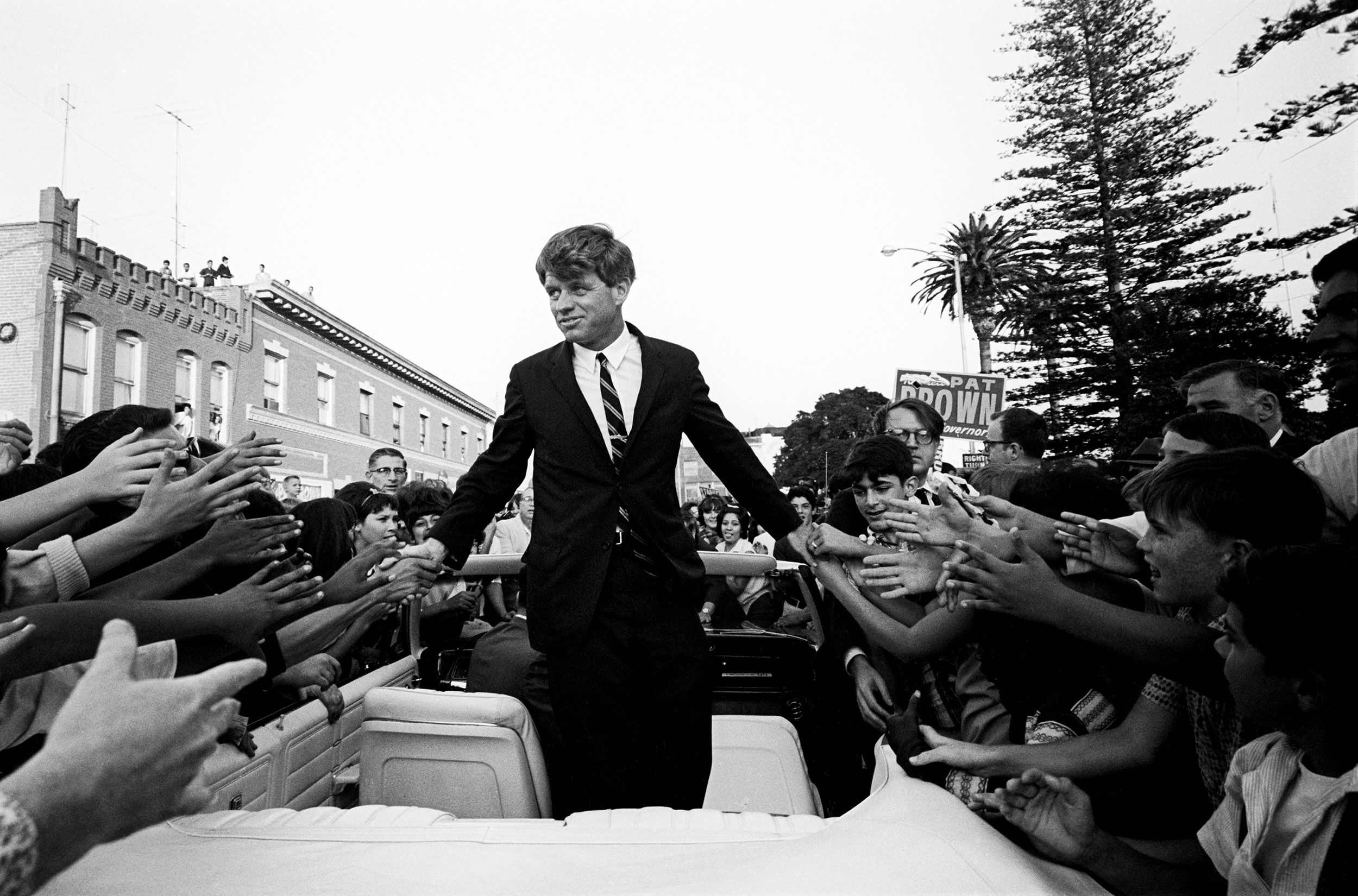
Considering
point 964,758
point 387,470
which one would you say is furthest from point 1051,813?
point 387,470

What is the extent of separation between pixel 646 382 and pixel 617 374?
12 centimetres

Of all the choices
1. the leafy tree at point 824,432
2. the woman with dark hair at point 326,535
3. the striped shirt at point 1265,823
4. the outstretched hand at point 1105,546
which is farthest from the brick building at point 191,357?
the leafy tree at point 824,432

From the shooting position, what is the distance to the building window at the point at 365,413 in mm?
29812

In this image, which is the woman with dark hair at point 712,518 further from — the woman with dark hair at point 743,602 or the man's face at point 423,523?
the woman with dark hair at point 743,602

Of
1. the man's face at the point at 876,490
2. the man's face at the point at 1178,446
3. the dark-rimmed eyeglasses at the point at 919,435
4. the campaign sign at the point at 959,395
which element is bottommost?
the man's face at the point at 876,490

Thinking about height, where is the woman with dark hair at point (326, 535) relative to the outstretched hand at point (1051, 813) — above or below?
above

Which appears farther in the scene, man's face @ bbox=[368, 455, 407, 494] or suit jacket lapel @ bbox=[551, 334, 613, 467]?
man's face @ bbox=[368, 455, 407, 494]

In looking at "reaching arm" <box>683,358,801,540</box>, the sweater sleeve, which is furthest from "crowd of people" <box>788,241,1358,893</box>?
the sweater sleeve

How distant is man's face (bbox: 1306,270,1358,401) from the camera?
2361 mm

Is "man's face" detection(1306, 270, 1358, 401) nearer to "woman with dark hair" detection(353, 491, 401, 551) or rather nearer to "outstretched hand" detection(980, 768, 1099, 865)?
"outstretched hand" detection(980, 768, 1099, 865)

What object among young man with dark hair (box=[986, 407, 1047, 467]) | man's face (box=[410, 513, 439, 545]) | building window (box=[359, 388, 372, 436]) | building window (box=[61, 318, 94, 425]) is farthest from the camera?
building window (box=[359, 388, 372, 436])

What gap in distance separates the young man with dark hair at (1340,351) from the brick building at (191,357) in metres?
11.7

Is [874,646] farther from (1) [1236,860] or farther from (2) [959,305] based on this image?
(2) [959,305]

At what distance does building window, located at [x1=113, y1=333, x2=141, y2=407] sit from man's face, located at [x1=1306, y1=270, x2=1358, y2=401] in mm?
21031
